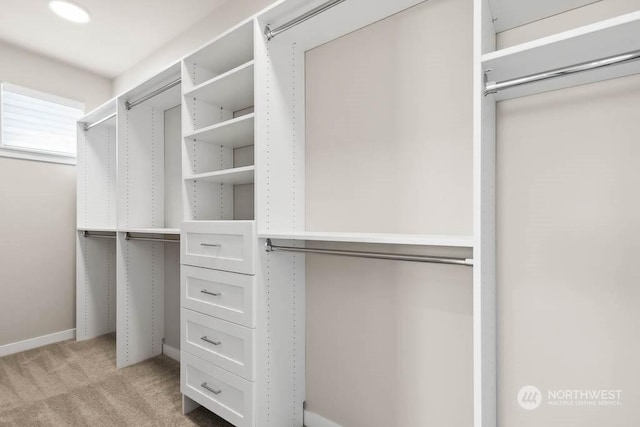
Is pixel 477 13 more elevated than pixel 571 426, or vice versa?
pixel 477 13

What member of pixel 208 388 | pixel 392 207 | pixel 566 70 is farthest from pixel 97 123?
pixel 566 70

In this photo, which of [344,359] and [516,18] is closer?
[516,18]

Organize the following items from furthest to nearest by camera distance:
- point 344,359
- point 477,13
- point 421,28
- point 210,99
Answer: point 210,99
point 344,359
point 421,28
point 477,13

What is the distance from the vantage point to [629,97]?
1106mm

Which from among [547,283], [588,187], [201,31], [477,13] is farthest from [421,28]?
[201,31]

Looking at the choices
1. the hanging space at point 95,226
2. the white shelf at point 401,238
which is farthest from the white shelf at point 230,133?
the hanging space at point 95,226

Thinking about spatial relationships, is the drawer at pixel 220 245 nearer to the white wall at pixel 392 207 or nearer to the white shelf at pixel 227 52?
the white wall at pixel 392 207

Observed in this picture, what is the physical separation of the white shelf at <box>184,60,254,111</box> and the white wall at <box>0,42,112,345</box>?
2116 millimetres

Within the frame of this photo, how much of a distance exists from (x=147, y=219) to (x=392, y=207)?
2179 mm

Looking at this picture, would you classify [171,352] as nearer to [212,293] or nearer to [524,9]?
[212,293]

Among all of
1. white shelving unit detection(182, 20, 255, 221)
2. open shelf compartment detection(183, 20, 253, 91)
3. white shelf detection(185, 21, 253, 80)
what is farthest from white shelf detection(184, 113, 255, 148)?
white shelf detection(185, 21, 253, 80)

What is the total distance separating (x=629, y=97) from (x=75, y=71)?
4.28 m

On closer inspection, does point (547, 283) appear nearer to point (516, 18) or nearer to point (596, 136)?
point (596, 136)

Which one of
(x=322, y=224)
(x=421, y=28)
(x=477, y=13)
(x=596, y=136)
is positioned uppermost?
(x=421, y=28)
